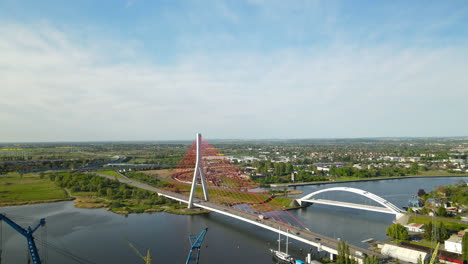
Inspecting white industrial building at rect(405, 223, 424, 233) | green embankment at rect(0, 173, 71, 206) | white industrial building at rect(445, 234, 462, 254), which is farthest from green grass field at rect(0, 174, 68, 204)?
white industrial building at rect(445, 234, 462, 254)

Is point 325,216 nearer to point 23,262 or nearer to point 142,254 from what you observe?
point 142,254

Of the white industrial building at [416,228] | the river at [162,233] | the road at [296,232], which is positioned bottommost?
the river at [162,233]

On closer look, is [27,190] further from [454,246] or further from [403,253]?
[454,246]

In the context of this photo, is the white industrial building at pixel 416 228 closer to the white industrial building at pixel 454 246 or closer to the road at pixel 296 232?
the white industrial building at pixel 454 246

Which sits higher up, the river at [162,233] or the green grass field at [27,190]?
the green grass field at [27,190]

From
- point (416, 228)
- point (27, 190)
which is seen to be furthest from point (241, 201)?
point (27, 190)

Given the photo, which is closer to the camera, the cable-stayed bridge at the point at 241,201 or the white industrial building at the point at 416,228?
the cable-stayed bridge at the point at 241,201

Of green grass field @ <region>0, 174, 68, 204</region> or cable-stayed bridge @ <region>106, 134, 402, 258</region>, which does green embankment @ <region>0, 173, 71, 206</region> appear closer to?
green grass field @ <region>0, 174, 68, 204</region>

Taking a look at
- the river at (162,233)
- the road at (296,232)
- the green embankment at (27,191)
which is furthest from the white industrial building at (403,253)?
the green embankment at (27,191)

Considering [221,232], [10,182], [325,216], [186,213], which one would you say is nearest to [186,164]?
[186,213]
